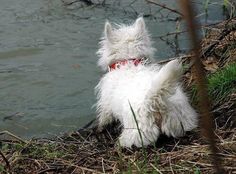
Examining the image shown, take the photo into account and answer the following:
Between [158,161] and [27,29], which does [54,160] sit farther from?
[27,29]

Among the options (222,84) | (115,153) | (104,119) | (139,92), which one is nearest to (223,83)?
(222,84)

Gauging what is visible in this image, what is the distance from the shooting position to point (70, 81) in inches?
240

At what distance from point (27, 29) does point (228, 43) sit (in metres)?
3.75

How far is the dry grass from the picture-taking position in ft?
A: 9.61

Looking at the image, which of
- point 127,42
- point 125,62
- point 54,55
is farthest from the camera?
point 54,55

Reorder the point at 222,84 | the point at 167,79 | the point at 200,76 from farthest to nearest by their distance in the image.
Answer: the point at 222,84 < the point at 167,79 < the point at 200,76

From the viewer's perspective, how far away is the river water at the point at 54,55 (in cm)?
525

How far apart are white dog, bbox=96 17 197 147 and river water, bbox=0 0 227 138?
64 centimetres

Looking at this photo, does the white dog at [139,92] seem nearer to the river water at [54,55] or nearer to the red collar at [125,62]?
the red collar at [125,62]

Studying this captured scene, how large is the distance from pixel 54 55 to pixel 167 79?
3.84 meters

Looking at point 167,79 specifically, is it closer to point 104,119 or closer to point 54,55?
point 104,119

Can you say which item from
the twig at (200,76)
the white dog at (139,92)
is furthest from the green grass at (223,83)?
the twig at (200,76)

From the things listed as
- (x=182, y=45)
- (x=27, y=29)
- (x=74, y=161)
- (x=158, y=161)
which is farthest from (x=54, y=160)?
(x=27, y=29)

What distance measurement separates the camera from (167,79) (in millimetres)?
3334
